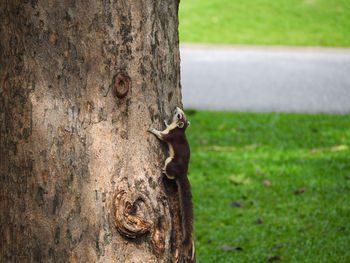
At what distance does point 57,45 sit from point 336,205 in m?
3.60

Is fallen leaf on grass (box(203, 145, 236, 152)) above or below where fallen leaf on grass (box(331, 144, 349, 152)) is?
below

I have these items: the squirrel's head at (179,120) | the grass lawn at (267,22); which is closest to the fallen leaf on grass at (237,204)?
the squirrel's head at (179,120)

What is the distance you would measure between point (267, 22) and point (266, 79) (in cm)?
737

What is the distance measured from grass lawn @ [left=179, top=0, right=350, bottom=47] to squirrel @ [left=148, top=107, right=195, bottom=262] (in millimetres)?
13882

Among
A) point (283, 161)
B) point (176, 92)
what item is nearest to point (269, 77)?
point (283, 161)

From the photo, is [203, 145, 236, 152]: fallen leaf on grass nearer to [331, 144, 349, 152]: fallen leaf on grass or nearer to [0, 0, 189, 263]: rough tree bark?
[331, 144, 349, 152]: fallen leaf on grass

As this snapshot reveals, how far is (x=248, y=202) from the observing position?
4.86 meters

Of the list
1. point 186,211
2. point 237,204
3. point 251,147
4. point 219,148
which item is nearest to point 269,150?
point 251,147

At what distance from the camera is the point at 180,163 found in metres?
2.12

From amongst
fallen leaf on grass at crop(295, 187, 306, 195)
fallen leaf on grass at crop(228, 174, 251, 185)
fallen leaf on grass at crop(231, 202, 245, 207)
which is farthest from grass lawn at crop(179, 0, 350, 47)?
fallen leaf on grass at crop(231, 202, 245, 207)

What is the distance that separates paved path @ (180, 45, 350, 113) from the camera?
28.8ft

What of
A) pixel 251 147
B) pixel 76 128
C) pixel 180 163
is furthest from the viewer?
pixel 251 147

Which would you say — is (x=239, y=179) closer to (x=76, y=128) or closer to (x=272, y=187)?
(x=272, y=187)

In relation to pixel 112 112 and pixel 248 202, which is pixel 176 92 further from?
pixel 248 202
